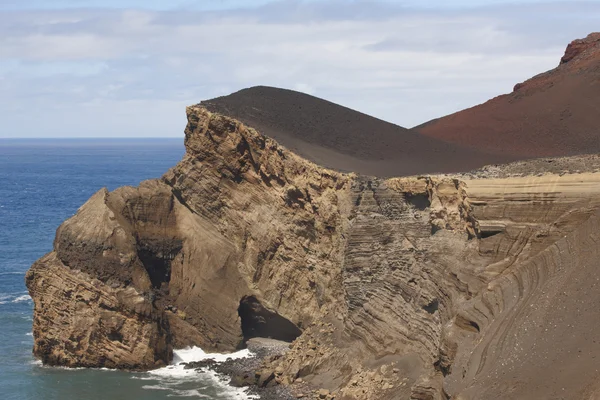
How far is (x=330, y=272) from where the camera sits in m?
41.6

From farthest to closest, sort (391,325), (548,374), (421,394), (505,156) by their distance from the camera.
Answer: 1. (505,156)
2. (391,325)
3. (421,394)
4. (548,374)

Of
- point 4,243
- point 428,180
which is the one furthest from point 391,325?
point 4,243

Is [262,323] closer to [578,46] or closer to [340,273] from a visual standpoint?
[340,273]

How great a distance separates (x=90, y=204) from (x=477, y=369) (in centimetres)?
2404

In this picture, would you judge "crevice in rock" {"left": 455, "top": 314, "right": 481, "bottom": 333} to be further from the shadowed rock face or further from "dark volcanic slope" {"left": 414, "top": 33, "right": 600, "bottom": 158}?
"dark volcanic slope" {"left": 414, "top": 33, "right": 600, "bottom": 158}

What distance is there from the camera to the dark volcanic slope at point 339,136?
Result: 45938mm

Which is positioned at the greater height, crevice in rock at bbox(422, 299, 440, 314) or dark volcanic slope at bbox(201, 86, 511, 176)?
dark volcanic slope at bbox(201, 86, 511, 176)

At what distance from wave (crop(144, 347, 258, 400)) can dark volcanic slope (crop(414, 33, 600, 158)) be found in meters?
22.9

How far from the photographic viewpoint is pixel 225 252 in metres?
45.6

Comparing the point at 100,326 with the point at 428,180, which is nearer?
the point at 428,180

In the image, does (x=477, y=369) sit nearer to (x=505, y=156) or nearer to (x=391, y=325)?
(x=391, y=325)

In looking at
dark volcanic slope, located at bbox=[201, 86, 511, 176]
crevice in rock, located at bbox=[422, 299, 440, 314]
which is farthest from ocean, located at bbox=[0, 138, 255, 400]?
dark volcanic slope, located at bbox=[201, 86, 511, 176]

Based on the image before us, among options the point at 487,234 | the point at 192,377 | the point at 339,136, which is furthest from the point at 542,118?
the point at 192,377

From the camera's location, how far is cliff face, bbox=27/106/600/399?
29188mm
